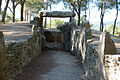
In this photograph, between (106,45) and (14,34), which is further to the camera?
(14,34)

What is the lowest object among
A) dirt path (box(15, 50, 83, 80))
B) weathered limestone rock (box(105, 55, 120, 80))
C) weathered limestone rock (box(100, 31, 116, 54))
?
dirt path (box(15, 50, 83, 80))

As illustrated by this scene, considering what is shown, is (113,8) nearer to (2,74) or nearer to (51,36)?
(51,36)

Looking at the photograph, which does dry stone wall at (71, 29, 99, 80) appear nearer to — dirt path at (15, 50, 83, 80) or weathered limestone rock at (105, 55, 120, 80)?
dirt path at (15, 50, 83, 80)

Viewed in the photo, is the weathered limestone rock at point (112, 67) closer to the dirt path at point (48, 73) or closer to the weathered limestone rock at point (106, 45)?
the weathered limestone rock at point (106, 45)

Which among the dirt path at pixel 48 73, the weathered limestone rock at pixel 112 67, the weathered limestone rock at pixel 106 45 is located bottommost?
the dirt path at pixel 48 73

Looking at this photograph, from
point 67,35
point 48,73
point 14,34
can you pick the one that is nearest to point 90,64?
point 48,73

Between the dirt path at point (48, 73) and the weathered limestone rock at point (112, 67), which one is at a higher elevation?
the weathered limestone rock at point (112, 67)

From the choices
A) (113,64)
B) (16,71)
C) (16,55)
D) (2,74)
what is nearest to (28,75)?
(16,71)

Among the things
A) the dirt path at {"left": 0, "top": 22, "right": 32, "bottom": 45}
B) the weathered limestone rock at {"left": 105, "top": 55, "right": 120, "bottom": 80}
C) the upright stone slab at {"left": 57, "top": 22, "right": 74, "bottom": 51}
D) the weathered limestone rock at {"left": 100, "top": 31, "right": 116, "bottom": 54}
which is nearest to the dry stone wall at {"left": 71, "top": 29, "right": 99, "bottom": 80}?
the weathered limestone rock at {"left": 100, "top": 31, "right": 116, "bottom": 54}

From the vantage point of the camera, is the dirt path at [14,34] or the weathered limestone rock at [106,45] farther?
the dirt path at [14,34]

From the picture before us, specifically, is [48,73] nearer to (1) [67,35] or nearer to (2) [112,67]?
(2) [112,67]

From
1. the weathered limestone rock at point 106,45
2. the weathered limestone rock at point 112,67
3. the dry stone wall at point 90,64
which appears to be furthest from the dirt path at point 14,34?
the weathered limestone rock at point 112,67

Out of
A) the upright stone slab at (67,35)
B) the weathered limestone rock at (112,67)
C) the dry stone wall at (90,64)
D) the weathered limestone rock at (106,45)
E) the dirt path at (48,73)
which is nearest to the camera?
the weathered limestone rock at (112,67)

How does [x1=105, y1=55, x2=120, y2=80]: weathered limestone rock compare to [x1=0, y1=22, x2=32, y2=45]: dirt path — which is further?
[x1=0, y1=22, x2=32, y2=45]: dirt path
